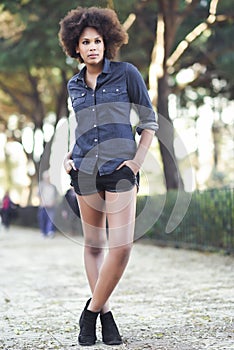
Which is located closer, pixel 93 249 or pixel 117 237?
pixel 117 237

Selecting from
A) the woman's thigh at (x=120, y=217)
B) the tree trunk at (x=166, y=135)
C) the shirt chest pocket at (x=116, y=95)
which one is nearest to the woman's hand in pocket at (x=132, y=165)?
the woman's thigh at (x=120, y=217)

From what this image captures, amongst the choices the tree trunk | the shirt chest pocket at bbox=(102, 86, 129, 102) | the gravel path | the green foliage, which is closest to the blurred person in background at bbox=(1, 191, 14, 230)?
the tree trunk

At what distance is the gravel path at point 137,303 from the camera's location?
14.8ft

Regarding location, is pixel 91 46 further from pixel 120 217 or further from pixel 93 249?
pixel 93 249

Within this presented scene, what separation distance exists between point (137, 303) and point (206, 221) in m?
6.75

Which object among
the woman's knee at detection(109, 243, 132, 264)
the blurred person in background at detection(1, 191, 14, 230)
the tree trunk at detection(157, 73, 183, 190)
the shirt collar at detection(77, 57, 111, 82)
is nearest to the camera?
the woman's knee at detection(109, 243, 132, 264)

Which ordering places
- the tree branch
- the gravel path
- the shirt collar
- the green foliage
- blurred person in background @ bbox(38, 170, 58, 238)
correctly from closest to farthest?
the shirt collar
the gravel path
the green foliage
the tree branch
blurred person in background @ bbox(38, 170, 58, 238)

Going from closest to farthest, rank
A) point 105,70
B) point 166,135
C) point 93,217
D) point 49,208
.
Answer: point 105,70, point 93,217, point 166,135, point 49,208

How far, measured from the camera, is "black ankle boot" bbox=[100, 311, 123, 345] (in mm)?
4250

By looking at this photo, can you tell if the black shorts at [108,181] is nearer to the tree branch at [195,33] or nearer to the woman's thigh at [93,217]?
the woman's thigh at [93,217]

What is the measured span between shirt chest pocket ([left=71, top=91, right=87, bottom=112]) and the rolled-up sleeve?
10.5 inches

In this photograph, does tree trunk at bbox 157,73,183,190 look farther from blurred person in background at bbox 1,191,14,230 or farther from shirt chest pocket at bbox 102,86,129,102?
shirt chest pocket at bbox 102,86,129,102

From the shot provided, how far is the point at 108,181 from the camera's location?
4121mm

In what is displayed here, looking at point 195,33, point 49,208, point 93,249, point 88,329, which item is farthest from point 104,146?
point 49,208
